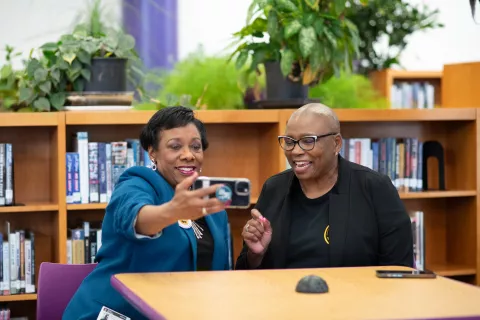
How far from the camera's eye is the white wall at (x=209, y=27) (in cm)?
724

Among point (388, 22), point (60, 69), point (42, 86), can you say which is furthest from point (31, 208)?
point (388, 22)

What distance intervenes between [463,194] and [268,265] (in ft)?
6.30

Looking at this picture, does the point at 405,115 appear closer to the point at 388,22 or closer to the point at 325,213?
the point at 325,213

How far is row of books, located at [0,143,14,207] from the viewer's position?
4.28 metres

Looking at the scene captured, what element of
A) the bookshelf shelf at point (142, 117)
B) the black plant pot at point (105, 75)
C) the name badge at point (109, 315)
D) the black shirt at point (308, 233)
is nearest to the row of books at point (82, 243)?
the bookshelf shelf at point (142, 117)

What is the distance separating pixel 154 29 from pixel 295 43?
11.2 feet

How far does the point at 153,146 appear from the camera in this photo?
10.0 ft

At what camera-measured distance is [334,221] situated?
329cm

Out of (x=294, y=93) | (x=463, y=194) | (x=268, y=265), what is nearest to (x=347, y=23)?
(x=294, y=93)

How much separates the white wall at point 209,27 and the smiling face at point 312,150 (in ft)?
8.37

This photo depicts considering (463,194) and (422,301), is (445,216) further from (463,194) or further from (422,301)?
(422,301)

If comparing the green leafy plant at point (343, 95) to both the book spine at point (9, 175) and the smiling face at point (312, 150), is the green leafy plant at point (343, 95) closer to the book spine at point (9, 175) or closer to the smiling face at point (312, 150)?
the smiling face at point (312, 150)

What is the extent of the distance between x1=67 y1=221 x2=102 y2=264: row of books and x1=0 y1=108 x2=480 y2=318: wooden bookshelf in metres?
0.05

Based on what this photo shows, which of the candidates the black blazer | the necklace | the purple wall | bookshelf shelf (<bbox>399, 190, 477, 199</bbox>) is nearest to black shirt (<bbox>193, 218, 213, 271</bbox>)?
the necklace
